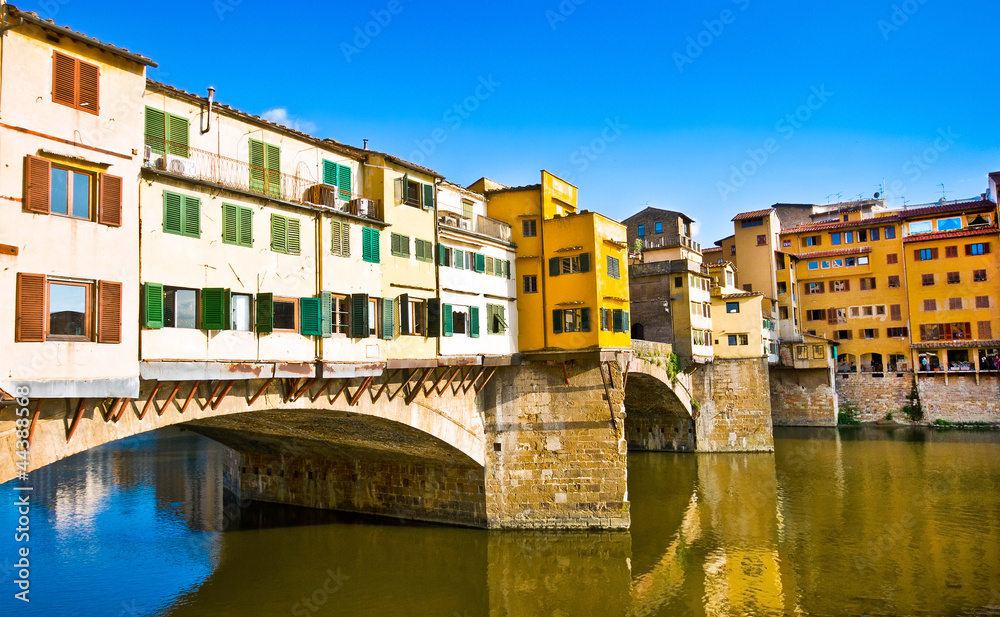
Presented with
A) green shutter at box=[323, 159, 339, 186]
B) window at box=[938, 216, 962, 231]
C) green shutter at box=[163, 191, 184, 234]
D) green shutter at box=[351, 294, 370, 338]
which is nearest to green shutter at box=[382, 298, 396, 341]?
green shutter at box=[351, 294, 370, 338]

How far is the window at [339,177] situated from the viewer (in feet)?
72.3

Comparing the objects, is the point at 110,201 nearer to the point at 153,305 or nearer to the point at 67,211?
the point at 67,211

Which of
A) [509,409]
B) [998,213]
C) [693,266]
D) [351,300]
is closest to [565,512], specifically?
[509,409]

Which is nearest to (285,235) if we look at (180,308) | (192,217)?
(192,217)

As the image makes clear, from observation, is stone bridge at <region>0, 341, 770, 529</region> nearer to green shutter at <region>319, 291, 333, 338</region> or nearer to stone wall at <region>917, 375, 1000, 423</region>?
green shutter at <region>319, 291, 333, 338</region>

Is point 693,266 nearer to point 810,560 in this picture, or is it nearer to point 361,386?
point 810,560

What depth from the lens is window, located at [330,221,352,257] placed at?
69.0 feet

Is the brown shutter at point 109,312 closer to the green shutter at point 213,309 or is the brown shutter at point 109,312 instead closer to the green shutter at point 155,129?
the green shutter at point 213,309

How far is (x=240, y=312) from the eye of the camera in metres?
18.2

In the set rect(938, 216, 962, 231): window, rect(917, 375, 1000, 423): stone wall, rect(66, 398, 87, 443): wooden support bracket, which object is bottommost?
rect(917, 375, 1000, 423): stone wall

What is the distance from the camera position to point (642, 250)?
54469 mm

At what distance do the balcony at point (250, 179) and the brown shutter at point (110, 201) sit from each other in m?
1.10

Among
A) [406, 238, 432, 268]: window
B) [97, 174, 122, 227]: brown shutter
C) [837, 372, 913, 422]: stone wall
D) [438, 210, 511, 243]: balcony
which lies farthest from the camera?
[837, 372, 913, 422]: stone wall

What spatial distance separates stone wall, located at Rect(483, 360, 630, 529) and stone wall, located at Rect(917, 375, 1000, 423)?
1867 inches
